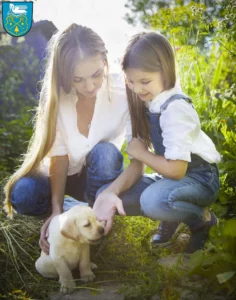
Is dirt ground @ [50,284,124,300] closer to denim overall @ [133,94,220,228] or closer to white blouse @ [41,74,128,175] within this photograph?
denim overall @ [133,94,220,228]

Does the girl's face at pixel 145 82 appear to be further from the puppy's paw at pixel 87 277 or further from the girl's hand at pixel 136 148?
the puppy's paw at pixel 87 277

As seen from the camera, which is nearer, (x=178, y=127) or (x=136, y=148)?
(x=178, y=127)

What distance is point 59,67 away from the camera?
55.2 inches

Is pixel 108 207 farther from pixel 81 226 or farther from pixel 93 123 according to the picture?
pixel 93 123

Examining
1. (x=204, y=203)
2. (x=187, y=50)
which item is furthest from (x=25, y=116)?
(x=204, y=203)

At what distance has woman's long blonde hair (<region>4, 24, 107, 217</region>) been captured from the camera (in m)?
1.39

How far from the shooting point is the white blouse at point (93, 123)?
4.99ft

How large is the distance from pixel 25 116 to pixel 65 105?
3.12 feet

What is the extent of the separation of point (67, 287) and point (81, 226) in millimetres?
185

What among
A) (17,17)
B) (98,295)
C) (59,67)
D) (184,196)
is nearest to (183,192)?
(184,196)

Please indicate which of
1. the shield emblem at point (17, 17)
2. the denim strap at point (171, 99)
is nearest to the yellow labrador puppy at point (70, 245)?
the denim strap at point (171, 99)

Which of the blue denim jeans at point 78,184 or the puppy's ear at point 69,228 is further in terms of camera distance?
the blue denim jeans at point 78,184

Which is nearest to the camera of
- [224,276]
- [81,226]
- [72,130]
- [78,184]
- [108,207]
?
[224,276]

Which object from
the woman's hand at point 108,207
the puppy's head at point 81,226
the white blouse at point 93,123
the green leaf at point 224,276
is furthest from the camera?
the white blouse at point 93,123
